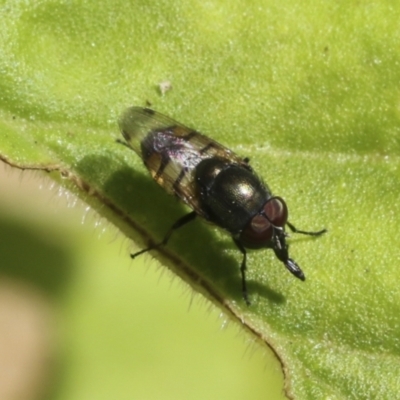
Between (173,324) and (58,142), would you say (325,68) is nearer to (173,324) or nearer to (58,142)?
(58,142)

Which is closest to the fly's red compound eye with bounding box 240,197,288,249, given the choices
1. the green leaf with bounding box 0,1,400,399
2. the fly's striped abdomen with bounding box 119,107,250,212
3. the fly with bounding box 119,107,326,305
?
the fly with bounding box 119,107,326,305

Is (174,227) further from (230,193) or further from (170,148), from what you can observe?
(170,148)

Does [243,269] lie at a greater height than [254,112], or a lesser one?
lesser

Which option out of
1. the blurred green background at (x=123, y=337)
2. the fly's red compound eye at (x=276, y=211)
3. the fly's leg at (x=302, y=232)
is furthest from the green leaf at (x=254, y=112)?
the blurred green background at (x=123, y=337)

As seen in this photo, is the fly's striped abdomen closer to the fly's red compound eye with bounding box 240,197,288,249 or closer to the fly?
the fly

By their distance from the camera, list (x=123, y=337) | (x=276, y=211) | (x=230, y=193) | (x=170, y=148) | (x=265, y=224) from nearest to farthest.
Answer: (x=276, y=211) < (x=265, y=224) < (x=230, y=193) < (x=170, y=148) < (x=123, y=337)

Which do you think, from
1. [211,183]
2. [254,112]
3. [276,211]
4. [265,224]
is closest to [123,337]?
[211,183]

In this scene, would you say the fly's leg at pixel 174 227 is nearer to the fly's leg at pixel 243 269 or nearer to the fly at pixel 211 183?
the fly at pixel 211 183
